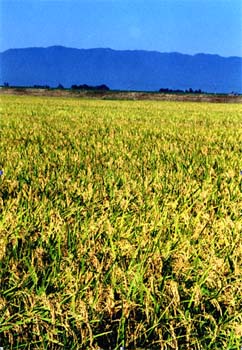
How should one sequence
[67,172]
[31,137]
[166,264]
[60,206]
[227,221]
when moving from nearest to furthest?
[166,264]
[227,221]
[60,206]
[67,172]
[31,137]

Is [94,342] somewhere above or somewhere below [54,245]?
below

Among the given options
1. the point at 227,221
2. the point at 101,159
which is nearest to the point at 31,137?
the point at 101,159

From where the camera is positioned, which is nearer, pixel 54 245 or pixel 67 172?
pixel 54 245

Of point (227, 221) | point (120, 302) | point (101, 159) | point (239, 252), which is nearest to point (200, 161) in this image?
point (101, 159)

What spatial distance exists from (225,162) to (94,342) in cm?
465

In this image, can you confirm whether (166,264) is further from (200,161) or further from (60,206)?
(200,161)

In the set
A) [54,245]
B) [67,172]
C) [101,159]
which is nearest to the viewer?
[54,245]

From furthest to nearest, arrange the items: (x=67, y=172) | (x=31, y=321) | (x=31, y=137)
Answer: (x=31, y=137) → (x=67, y=172) → (x=31, y=321)

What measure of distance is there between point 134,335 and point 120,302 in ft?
0.46

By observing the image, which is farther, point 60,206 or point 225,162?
point 225,162

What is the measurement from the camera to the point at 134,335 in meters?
2.27

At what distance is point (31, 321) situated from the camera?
2.24 m

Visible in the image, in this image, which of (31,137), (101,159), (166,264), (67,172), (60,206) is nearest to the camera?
(166,264)

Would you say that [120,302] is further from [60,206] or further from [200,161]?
[200,161]
